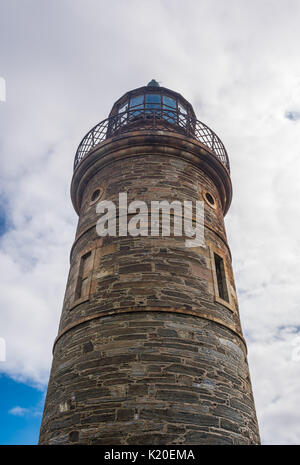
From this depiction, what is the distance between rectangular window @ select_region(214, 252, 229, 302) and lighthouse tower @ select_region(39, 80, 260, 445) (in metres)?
0.03

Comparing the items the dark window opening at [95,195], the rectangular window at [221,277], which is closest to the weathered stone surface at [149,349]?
the rectangular window at [221,277]

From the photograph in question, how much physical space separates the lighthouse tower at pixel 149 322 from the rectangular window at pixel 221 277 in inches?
1.0

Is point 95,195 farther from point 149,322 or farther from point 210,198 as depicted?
point 149,322

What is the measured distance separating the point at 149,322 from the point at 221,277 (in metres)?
2.71

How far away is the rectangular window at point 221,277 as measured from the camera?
871 centimetres

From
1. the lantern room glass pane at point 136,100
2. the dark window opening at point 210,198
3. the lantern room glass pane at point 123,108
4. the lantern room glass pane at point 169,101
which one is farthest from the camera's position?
the lantern room glass pane at point 123,108

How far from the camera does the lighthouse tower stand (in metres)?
6.26

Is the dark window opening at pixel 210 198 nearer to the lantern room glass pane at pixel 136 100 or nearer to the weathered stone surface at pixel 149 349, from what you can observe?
the weathered stone surface at pixel 149 349

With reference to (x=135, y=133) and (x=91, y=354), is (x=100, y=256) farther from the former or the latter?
(x=135, y=133)

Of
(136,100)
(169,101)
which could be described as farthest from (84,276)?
(169,101)

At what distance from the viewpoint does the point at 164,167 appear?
10039mm

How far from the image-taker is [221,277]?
911 cm

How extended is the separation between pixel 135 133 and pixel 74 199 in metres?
3.13
